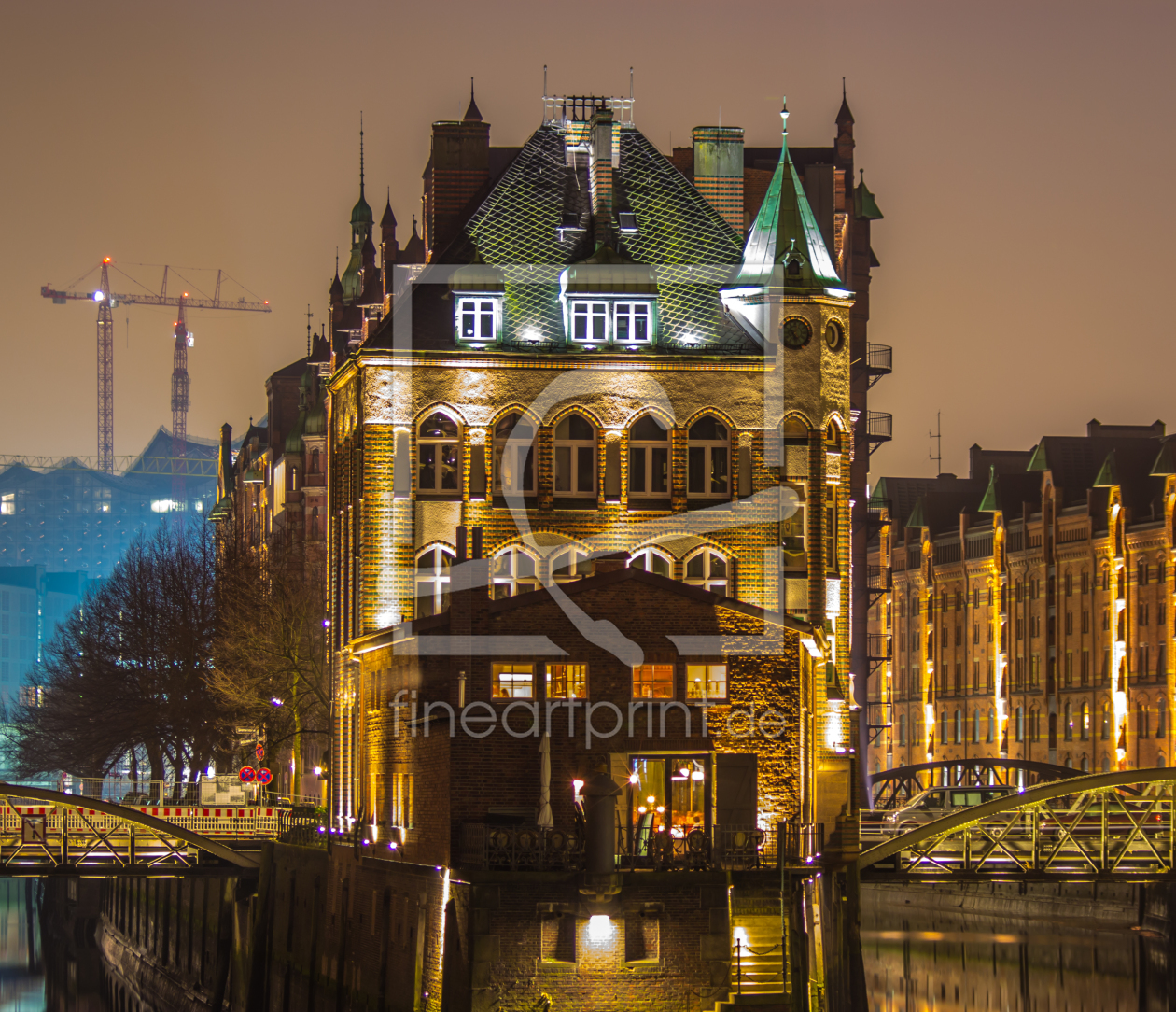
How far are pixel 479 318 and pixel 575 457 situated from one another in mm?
4505

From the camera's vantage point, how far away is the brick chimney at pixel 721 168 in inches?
2820

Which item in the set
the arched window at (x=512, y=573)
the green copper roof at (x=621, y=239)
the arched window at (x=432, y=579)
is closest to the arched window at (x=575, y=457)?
the arched window at (x=512, y=573)

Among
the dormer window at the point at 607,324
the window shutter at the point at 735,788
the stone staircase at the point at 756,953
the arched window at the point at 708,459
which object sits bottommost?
the stone staircase at the point at 756,953

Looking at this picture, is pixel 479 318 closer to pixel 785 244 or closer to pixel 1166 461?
pixel 785 244

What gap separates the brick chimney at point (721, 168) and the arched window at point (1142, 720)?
62017 millimetres

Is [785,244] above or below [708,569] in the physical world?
above

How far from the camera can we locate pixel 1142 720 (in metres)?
126

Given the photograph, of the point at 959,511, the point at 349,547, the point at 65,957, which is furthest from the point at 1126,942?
the point at 959,511

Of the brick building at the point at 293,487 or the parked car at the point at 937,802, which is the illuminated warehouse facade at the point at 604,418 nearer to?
the parked car at the point at 937,802

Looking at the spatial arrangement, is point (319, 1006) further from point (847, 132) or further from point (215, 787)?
point (847, 132)

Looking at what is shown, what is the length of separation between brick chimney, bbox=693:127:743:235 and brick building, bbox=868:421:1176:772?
4201cm

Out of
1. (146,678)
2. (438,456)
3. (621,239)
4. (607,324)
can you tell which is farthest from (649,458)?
(146,678)

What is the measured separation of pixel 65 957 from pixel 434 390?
41.0m

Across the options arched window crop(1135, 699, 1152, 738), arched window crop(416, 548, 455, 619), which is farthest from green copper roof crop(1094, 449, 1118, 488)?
arched window crop(416, 548, 455, 619)
